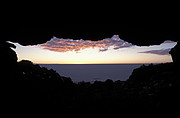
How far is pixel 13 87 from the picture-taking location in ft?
25.6

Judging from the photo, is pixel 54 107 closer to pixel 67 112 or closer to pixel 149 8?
pixel 67 112

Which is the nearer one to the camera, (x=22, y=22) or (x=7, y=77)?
(x=7, y=77)

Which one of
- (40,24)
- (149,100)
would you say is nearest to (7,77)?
(40,24)

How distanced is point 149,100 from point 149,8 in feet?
21.7

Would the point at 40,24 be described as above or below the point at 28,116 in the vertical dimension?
above

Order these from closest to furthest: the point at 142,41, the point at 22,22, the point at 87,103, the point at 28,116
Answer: the point at 28,116 < the point at 87,103 < the point at 22,22 < the point at 142,41

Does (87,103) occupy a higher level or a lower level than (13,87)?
lower

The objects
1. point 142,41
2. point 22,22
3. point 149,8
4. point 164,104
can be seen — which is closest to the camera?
point 164,104

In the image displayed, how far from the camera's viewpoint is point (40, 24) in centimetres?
940

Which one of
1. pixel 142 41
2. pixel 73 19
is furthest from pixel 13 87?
pixel 142 41

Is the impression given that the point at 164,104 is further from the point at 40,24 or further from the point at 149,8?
the point at 40,24

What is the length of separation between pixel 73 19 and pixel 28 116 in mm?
7495

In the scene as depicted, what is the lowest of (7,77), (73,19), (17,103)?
(17,103)

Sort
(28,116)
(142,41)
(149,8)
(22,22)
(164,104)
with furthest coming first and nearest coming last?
(142,41) → (22,22) → (149,8) → (164,104) → (28,116)
